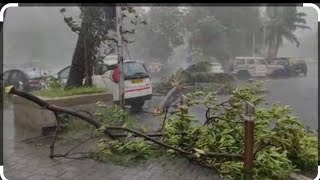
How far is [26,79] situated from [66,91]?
25.0 inches

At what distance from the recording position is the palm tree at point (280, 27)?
2.68m

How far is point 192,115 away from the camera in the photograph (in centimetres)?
315

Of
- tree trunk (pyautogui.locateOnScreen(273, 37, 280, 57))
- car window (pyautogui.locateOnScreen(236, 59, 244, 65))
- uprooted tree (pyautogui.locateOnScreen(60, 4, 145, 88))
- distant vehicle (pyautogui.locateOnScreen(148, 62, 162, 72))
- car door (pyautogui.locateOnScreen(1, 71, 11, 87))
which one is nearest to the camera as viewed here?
tree trunk (pyautogui.locateOnScreen(273, 37, 280, 57))

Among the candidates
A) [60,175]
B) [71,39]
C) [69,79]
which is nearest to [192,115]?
[60,175]

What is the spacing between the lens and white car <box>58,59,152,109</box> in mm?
4123

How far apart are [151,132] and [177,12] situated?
102 cm

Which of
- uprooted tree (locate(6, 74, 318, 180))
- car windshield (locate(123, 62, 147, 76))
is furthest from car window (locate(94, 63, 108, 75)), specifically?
uprooted tree (locate(6, 74, 318, 180))

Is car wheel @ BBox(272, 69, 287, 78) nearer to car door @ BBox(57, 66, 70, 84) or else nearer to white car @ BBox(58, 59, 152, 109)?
white car @ BBox(58, 59, 152, 109)

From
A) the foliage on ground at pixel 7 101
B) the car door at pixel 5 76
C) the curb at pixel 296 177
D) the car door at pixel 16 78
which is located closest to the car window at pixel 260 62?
the curb at pixel 296 177

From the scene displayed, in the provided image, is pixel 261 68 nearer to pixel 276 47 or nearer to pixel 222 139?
pixel 276 47

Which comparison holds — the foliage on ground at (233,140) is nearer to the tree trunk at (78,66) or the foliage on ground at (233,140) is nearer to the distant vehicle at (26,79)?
the distant vehicle at (26,79)

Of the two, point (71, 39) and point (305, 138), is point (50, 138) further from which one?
point (305, 138)

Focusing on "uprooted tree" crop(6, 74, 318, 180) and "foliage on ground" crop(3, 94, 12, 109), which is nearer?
"uprooted tree" crop(6, 74, 318, 180)

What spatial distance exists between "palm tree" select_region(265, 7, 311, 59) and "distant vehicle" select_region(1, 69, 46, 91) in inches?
88.8
